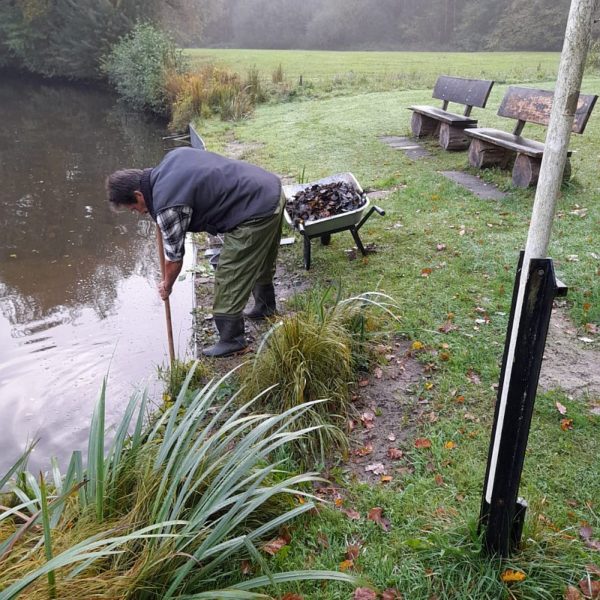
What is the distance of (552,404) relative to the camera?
142 inches

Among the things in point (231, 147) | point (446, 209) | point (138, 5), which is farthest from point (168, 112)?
point (446, 209)

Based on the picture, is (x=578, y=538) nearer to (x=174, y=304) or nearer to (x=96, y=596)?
(x=96, y=596)

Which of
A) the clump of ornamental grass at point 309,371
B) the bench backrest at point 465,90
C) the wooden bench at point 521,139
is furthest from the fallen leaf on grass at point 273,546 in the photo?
the bench backrest at point 465,90

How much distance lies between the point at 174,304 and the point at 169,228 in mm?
2099

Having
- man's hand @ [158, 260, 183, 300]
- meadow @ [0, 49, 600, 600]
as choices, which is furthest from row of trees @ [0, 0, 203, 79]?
man's hand @ [158, 260, 183, 300]

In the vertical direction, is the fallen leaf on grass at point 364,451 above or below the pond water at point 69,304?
above

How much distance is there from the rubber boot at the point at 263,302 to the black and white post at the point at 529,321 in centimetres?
307

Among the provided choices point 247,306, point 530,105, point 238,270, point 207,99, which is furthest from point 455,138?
point 207,99

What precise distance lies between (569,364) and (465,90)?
7.52 m

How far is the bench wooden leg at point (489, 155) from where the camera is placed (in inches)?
332

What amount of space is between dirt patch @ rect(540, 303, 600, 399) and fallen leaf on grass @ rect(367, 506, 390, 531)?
5.12ft

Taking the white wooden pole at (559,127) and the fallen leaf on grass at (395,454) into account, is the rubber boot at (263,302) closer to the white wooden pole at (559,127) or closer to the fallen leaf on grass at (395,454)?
the fallen leaf on grass at (395,454)

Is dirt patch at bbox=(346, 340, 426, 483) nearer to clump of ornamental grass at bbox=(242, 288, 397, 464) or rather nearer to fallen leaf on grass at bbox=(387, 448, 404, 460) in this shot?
fallen leaf on grass at bbox=(387, 448, 404, 460)

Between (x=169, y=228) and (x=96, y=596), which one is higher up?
(x=169, y=228)
